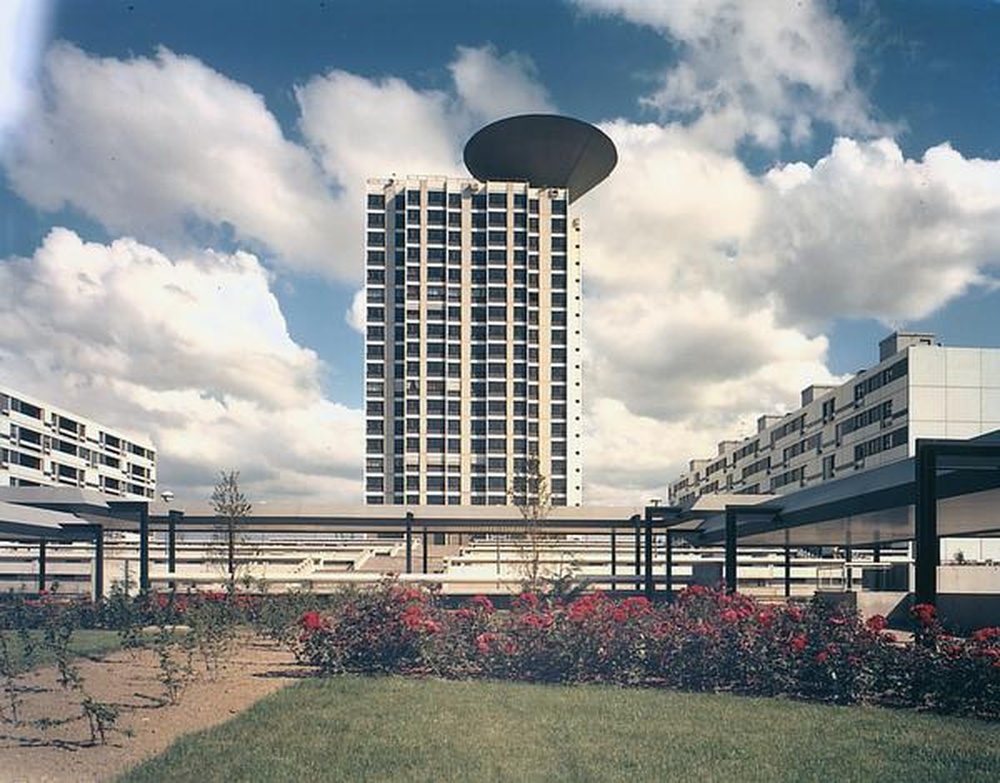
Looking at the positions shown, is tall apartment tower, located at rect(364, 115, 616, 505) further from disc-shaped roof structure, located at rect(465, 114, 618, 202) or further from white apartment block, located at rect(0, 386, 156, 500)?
white apartment block, located at rect(0, 386, 156, 500)

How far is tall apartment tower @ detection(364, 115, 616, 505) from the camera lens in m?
73.1

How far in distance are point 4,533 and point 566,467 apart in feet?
194

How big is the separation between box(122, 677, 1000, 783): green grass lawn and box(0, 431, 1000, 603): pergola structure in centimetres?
257

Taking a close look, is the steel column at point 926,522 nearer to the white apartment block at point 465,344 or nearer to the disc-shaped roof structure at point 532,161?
the disc-shaped roof structure at point 532,161

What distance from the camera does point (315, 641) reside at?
10117 mm

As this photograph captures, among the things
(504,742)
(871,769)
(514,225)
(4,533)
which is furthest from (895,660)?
(514,225)

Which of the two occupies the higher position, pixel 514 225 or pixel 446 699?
pixel 514 225

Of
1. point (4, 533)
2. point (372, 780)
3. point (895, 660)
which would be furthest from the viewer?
point (4, 533)

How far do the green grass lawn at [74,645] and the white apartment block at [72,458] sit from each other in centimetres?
3898

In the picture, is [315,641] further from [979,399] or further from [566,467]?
[566,467]

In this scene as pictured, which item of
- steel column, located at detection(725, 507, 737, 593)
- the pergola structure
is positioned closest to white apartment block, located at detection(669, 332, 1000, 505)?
the pergola structure

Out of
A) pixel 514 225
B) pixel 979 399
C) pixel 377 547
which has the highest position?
pixel 514 225

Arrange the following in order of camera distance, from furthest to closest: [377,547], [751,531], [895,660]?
1. [377,547]
2. [751,531]
3. [895,660]

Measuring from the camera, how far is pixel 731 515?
17.5 metres
